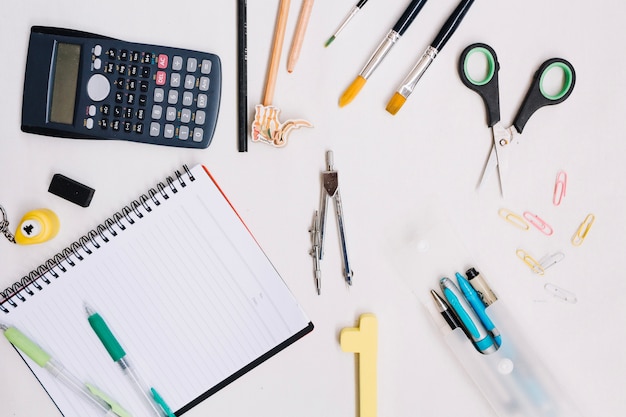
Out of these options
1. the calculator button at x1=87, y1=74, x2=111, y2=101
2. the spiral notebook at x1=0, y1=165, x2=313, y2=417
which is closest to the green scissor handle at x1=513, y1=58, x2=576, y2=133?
the spiral notebook at x1=0, y1=165, x2=313, y2=417

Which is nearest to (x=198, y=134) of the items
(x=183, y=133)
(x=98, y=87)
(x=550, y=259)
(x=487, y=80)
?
(x=183, y=133)

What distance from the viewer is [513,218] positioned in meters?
0.63

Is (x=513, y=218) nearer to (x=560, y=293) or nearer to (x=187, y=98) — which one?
(x=560, y=293)

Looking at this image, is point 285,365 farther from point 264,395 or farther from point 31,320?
point 31,320

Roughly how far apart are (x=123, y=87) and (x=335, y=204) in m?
0.28

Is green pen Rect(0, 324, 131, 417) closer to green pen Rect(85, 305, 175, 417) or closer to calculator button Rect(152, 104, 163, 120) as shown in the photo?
green pen Rect(85, 305, 175, 417)

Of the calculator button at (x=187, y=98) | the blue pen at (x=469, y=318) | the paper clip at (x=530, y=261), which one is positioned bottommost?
the blue pen at (x=469, y=318)

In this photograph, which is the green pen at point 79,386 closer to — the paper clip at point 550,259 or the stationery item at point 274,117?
the stationery item at point 274,117

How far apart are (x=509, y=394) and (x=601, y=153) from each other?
30 centimetres

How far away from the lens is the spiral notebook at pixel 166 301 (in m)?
0.64

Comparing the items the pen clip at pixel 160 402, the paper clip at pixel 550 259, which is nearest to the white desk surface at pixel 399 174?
the paper clip at pixel 550 259

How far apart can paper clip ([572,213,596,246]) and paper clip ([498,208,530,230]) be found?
59 mm

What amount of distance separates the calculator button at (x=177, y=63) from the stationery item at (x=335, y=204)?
0.64 ft

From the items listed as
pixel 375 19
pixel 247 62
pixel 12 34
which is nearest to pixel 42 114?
pixel 12 34
